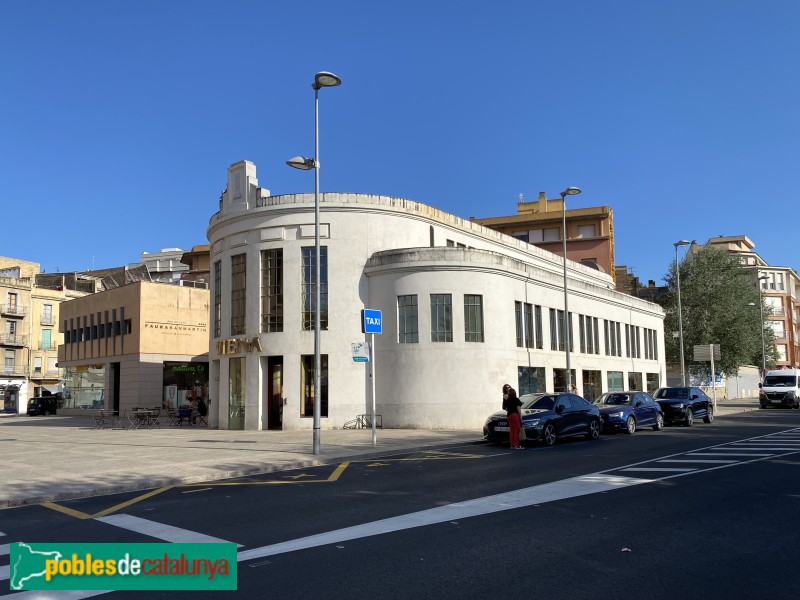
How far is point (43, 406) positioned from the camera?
5406 centimetres

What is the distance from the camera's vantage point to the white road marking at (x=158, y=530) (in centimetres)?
786

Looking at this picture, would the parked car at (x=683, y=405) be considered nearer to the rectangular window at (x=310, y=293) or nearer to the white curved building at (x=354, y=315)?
the white curved building at (x=354, y=315)

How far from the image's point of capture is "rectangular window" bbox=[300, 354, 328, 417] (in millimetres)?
26750

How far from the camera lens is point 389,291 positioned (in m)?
27.1

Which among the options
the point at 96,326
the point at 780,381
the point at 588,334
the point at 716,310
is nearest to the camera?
the point at 588,334

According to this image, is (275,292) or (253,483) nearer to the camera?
(253,483)

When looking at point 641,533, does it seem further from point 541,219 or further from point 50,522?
point 541,219

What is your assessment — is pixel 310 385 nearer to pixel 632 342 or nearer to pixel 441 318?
pixel 441 318

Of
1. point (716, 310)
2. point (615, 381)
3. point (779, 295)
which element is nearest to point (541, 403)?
point (615, 381)

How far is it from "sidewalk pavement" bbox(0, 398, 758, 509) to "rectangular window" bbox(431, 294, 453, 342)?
3712mm

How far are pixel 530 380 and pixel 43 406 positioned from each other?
42.2 meters

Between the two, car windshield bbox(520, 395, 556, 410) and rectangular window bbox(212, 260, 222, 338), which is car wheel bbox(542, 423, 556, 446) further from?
rectangular window bbox(212, 260, 222, 338)

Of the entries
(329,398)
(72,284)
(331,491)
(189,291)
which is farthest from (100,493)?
(72,284)

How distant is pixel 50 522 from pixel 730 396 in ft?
216
